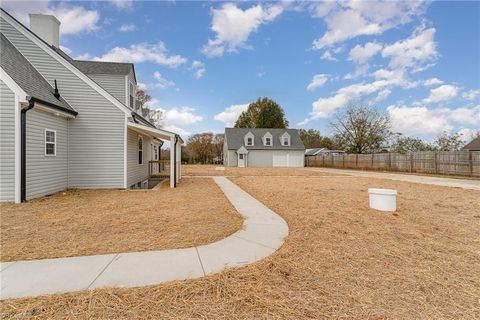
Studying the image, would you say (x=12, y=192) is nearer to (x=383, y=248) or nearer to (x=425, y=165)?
(x=383, y=248)

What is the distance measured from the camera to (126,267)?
3.17 m

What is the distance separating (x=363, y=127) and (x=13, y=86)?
126 feet

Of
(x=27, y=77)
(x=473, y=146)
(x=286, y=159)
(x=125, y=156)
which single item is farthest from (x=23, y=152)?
(x=473, y=146)

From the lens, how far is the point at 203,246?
4.00 meters

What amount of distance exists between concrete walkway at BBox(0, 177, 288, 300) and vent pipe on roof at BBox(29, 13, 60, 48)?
1300cm

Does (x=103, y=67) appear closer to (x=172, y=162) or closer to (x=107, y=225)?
(x=172, y=162)

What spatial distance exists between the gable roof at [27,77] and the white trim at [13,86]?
0.13 metres

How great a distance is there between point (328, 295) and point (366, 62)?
22193mm

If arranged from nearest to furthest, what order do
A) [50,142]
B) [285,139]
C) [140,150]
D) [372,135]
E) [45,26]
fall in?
[50,142] → [45,26] → [140,150] → [372,135] → [285,139]

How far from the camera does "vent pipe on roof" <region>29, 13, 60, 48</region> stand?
1155cm

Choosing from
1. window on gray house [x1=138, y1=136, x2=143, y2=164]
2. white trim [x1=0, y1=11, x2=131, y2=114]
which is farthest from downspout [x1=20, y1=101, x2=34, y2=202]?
→ window on gray house [x1=138, y1=136, x2=143, y2=164]

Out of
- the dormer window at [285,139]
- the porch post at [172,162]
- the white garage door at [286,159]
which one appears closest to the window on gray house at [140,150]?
the porch post at [172,162]

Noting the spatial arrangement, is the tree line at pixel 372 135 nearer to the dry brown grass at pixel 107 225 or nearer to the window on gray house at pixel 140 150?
the window on gray house at pixel 140 150

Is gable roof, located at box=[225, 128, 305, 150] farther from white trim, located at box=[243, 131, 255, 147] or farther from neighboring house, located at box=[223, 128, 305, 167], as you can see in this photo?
white trim, located at box=[243, 131, 255, 147]
